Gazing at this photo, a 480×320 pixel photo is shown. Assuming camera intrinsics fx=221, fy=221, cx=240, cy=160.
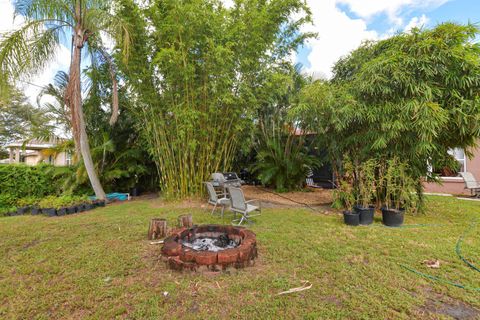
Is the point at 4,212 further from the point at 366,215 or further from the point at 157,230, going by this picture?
the point at 366,215

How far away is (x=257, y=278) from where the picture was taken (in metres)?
2.00

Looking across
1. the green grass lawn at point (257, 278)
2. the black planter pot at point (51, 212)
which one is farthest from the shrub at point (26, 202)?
the green grass lawn at point (257, 278)

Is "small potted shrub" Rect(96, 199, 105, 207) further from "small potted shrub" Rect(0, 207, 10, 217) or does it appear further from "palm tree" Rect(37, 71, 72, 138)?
"palm tree" Rect(37, 71, 72, 138)

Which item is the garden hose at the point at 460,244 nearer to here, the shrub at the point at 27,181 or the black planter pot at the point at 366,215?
the black planter pot at the point at 366,215

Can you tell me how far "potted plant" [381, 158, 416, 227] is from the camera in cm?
372

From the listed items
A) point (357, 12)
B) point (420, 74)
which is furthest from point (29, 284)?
point (357, 12)

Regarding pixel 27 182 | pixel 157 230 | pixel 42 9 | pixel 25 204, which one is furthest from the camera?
pixel 27 182

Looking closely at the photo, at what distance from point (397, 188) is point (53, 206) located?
21.7ft

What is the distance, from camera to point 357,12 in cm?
642

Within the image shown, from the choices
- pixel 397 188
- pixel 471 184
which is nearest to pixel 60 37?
pixel 397 188

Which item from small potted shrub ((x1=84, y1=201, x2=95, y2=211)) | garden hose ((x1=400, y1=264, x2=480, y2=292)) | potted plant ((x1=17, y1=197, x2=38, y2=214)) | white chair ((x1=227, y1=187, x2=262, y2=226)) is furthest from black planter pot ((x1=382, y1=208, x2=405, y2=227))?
potted plant ((x1=17, y1=197, x2=38, y2=214))

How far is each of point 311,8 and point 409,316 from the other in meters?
5.68

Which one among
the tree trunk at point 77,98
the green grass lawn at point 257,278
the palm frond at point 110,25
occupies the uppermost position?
the palm frond at point 110,25

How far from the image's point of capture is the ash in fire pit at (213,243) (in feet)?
8.58
